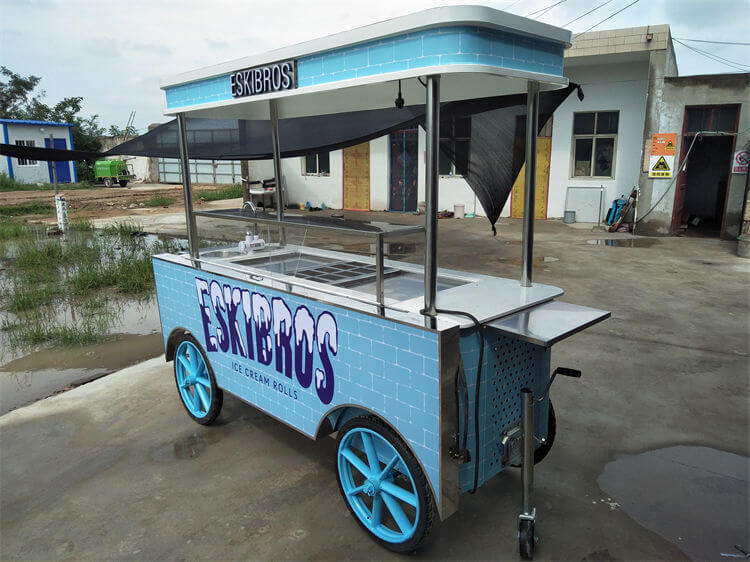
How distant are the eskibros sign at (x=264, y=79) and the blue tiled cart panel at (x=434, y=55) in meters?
0.06

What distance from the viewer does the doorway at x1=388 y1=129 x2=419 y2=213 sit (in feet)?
52.2

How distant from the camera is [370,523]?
104 inches

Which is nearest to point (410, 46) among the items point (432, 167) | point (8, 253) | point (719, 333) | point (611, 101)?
point (432, 167)

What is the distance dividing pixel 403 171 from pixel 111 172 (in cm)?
1994

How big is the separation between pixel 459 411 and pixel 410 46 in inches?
60.8

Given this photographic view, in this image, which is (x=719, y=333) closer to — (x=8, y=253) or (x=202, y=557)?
(x=202, y=557)

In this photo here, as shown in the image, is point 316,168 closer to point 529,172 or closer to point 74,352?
point 74,352

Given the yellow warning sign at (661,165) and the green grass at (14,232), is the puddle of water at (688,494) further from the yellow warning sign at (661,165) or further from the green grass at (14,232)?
the green grass at (14,232)

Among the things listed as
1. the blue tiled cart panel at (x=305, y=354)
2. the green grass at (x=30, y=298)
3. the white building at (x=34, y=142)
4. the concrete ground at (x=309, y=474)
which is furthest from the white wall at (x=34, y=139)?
the blue tiled cart panel at (x=305, y=354)

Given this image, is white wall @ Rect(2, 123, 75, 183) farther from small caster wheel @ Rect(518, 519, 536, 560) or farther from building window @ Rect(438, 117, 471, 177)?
small caster wheel @ Rect(518, 519, 536, 560)

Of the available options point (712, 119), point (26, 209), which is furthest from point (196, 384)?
point (26, 209)

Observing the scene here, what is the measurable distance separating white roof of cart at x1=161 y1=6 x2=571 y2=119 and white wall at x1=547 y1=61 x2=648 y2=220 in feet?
37.5

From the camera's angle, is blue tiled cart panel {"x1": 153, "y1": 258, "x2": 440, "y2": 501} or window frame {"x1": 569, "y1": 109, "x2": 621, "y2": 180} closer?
blue tiled cart panel {"x1": 153, "y1": 258, "x2": 440, "y2": 501}

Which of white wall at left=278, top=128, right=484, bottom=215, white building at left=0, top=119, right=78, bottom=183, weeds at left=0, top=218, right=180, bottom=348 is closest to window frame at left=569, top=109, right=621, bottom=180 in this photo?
white wall at left=278, top=128, right=484, bottom=215
